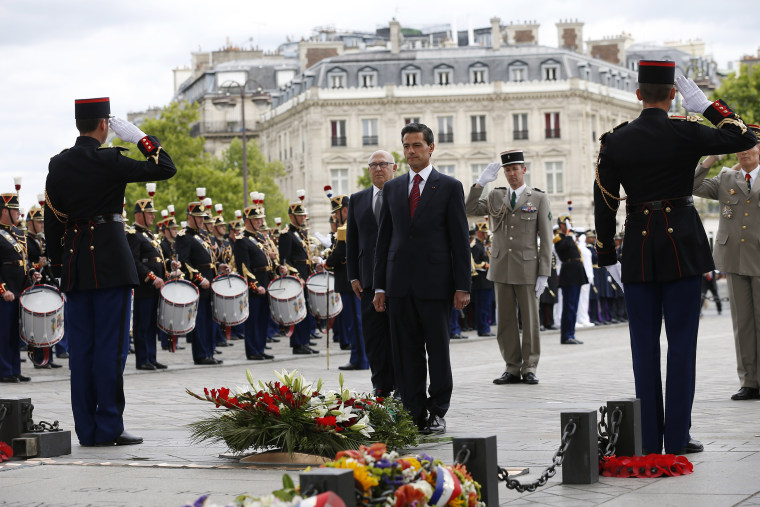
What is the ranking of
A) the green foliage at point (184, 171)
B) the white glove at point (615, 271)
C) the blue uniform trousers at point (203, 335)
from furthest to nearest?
the green foliage at point (184, 171)
the blue uniform trousers at point (203, 335)
the white glove at point (615, 271)

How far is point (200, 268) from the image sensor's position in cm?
2102

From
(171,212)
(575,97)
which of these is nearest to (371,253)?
(171,212)

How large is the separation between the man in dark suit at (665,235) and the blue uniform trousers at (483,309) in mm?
18866

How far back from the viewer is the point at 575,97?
9356 cm

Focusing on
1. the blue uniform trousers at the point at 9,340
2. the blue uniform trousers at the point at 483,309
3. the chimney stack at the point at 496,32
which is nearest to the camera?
the blue uniform trousers at the point at 9,340

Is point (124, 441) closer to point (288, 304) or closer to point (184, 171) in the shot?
point (288, 304)

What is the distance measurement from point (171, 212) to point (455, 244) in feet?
44.8

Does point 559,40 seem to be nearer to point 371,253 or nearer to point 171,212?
point 171,212

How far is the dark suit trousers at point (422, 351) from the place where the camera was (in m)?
9.91

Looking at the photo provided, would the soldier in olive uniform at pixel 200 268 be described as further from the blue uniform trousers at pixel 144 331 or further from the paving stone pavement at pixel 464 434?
the blue uniform trousers at pixel 144 331

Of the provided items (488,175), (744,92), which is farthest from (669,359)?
(744,92)

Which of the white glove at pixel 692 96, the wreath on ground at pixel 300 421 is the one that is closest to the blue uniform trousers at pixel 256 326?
the wreath on ground at pixel 300 421

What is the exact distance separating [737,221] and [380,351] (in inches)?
139

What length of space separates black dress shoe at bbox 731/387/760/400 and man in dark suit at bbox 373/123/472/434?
11.0 feet
